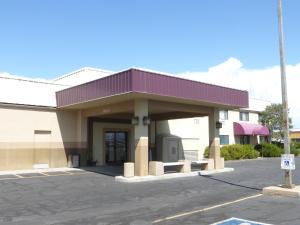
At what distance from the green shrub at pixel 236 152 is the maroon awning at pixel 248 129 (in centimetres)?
188

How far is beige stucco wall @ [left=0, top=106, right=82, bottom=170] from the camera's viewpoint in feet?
72.1

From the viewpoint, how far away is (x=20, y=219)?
32.9 feet

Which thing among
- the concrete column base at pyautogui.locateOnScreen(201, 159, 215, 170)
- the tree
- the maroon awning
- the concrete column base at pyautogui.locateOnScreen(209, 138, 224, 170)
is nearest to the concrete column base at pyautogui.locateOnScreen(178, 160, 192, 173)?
the concrete column base at pyautogui.locateOnScreen(201, 159, 215, 170)

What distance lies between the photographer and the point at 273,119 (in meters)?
43.2

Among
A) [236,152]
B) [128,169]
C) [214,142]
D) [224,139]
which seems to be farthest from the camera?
[224,139]

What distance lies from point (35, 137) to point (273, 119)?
28.4m

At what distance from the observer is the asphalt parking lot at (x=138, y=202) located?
10016mm

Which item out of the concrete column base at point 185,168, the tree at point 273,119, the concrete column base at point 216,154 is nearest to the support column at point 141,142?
the concrete column base at point 185,168

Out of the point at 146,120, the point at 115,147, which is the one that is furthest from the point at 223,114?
the point at 146,120

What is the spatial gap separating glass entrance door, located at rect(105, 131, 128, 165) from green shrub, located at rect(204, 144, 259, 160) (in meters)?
8.24

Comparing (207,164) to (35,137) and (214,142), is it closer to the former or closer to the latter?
(214,142)

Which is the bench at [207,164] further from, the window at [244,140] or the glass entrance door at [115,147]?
the window at [244,140]

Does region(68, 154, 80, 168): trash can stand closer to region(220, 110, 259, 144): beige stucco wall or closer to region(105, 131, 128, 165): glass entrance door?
region(105, 131, 128, 165): glass entrance door

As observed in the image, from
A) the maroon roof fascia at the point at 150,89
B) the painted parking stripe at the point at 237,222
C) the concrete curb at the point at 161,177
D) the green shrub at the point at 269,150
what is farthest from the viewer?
the green shrub at the point at 269,150
